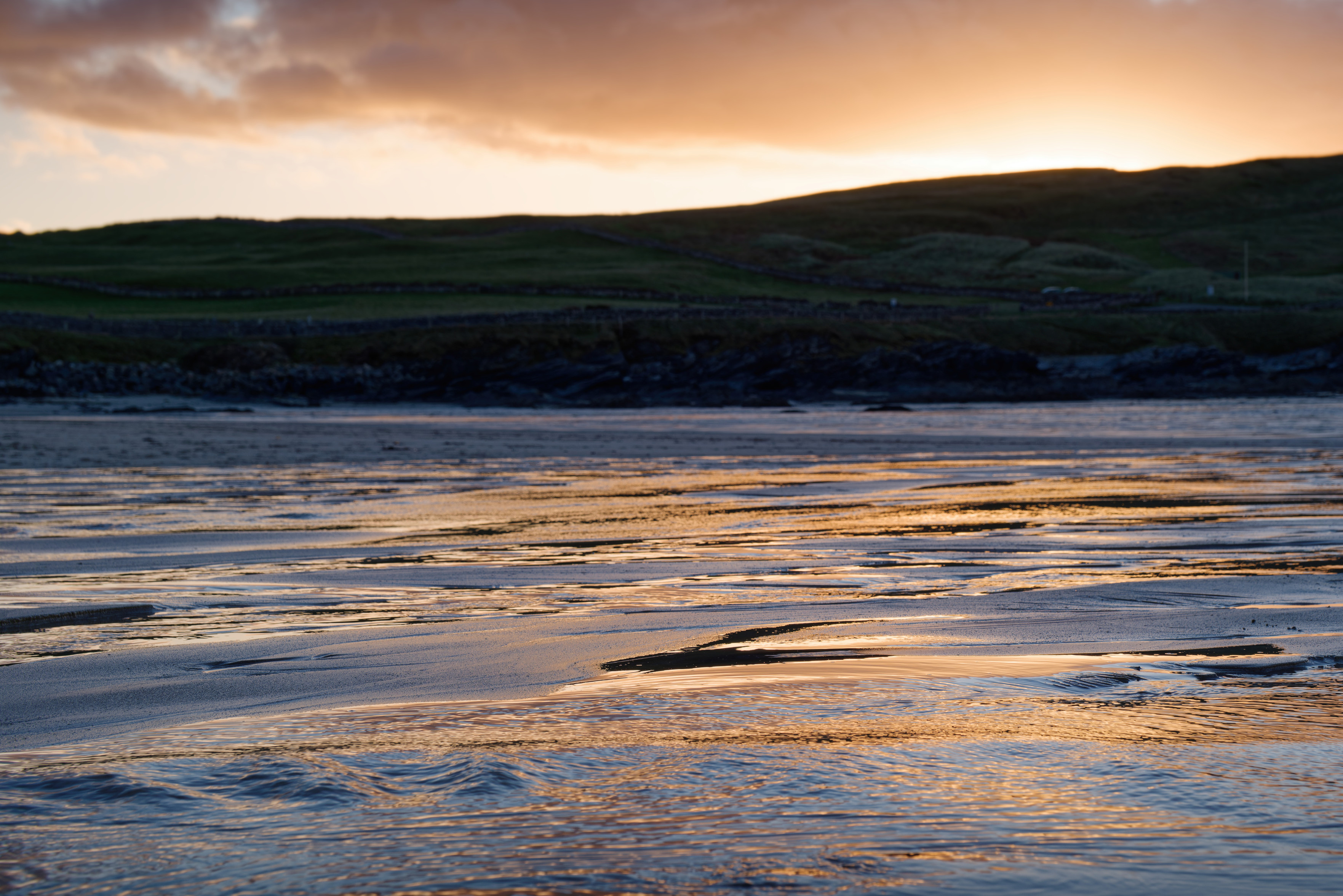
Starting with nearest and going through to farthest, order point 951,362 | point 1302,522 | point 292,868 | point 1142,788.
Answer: point 292,868
point 1142,788
point 1302,522
point 951,362

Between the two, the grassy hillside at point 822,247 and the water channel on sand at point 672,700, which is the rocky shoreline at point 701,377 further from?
the water channel on sand at point 672,700

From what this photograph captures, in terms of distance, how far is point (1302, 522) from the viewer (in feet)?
40.9

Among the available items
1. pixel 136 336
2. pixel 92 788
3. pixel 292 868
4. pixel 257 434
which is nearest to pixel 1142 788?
pixel 292 868

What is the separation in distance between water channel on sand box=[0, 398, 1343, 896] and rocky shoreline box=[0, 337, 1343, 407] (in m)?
36.0

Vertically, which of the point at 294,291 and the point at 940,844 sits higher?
the point at 294,291

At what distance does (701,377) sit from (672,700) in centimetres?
4799

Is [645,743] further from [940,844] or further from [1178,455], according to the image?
[1178,455]

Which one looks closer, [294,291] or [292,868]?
[292,868]

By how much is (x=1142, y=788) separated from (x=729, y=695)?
6.43 ft

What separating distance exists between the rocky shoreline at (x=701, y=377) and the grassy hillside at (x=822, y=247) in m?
11.4

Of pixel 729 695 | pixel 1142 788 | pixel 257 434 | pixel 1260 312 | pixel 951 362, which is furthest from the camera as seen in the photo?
pixel 1260 312

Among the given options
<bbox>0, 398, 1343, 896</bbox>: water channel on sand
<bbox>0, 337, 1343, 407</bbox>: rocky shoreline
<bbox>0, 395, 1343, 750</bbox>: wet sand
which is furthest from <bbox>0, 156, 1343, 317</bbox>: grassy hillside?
<bbox>0, 398, 1343, 896</bbox>: water channel on sand

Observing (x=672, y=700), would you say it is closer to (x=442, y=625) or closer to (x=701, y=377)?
(x=442, y=625)

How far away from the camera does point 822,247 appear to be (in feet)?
363
